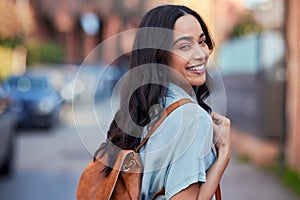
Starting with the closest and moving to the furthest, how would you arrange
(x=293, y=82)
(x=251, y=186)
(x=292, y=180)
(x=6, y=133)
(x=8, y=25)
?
(x=292, y=180) → (x=251, y=186) → (x=6, y=133) → (x=293, y=82) → (x=8, y=25)

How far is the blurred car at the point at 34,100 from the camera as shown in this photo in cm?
1627

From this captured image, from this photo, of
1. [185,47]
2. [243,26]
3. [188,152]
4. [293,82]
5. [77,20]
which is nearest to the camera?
[188,152]

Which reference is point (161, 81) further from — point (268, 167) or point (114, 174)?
point (268, 167)

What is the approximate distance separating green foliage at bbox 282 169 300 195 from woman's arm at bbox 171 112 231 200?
639 cm

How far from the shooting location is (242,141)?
1304cm

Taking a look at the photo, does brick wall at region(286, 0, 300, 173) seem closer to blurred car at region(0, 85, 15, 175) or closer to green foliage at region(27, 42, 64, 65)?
blurred car at region(0, 85, 15, 175)

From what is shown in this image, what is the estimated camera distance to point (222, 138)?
1.99 metres

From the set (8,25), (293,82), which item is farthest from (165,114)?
(8,25)

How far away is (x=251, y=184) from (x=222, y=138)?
731cm

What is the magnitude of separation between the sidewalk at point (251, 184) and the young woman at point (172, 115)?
6.11 meters

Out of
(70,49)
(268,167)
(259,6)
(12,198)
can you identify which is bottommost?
(70,49)

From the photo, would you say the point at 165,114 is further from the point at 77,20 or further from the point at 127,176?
the point at 77,20

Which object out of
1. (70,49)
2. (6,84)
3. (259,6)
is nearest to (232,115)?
(259,6)

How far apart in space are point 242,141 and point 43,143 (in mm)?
4596
